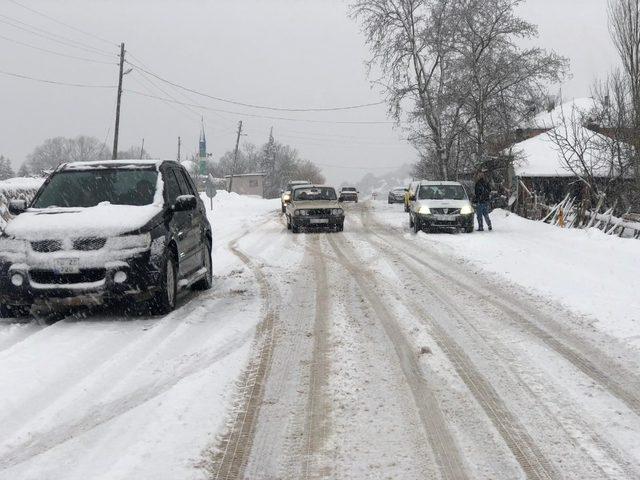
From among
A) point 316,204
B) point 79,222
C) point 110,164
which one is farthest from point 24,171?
point 79,222

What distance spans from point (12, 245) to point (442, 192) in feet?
52.5

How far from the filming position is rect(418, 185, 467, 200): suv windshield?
810 inches

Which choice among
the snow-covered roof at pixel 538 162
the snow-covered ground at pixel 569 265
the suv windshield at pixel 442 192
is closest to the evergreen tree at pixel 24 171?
the snow-covered roof at pixel 538 162

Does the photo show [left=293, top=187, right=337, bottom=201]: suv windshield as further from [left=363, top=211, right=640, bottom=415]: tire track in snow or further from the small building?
the small building

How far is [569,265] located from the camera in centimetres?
1155

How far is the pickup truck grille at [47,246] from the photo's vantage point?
21.7 ft

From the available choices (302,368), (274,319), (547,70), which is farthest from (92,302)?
(547,70)

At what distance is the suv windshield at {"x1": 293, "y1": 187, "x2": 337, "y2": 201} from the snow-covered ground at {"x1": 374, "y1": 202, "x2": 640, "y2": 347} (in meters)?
3.22

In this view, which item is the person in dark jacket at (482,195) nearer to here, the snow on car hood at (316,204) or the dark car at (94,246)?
the snow on car hood at (316,204)

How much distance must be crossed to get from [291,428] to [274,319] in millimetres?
3196

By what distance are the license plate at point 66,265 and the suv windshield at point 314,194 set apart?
1550cm

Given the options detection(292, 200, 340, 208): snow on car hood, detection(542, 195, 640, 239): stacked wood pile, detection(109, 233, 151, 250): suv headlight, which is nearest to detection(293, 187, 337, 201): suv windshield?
detection(292, 200, 340, 208): snow on car hood

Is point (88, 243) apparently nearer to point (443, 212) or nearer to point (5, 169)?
point (443, 212)

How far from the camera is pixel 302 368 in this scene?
5211 millimetres
